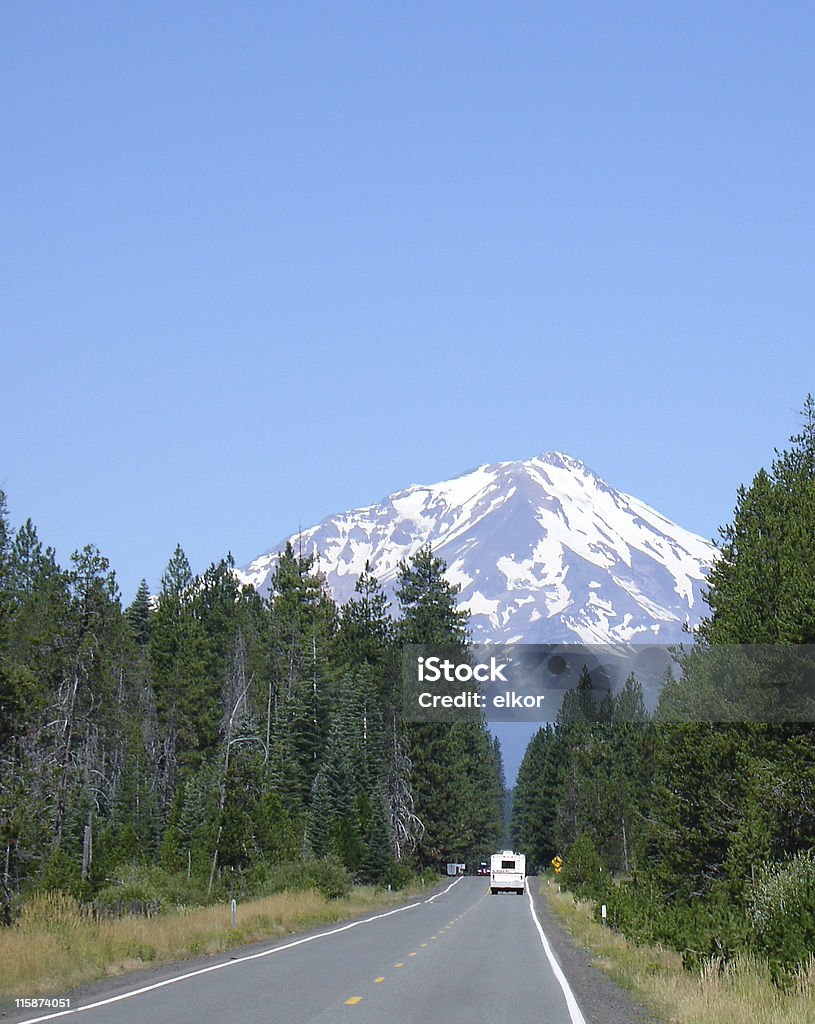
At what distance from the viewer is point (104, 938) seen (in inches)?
1004

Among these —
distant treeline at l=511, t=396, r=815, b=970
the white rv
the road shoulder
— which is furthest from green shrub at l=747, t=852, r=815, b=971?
the white rv

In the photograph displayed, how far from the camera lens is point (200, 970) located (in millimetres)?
23312

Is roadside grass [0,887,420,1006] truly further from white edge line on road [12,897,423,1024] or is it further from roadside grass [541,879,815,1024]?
roadside grass [541,879,815,1024]

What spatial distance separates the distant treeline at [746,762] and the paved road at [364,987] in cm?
306

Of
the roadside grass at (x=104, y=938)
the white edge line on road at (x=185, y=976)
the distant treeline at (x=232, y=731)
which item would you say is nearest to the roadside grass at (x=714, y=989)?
the white edge line on road at (x=185, y=976)

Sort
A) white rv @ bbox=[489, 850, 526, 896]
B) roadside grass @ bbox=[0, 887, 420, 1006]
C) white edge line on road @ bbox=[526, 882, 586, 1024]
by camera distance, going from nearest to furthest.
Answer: white edge line on road @ bbox=[526, 882, 586, 1024] → roadside grass @ bbox=[0, 887, 420, 1006] → white rv @ bbox=[489, 850, 526, 896]

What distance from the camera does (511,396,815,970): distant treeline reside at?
21.8m

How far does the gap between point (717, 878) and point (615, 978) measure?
14.6 meters

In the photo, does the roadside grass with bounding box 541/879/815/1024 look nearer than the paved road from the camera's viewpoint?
Yes

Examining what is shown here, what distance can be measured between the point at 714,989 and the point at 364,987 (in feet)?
17.6

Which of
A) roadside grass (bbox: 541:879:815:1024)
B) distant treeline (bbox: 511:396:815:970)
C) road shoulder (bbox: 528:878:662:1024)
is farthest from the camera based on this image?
distant treeline (bbox: 511:396:815:970)

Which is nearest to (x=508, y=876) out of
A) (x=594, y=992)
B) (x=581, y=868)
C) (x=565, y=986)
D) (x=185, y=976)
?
(x=581, y=868)

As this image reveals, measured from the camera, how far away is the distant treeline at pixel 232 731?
165 feet

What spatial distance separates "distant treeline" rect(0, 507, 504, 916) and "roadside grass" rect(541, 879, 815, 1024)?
16.0 meters
